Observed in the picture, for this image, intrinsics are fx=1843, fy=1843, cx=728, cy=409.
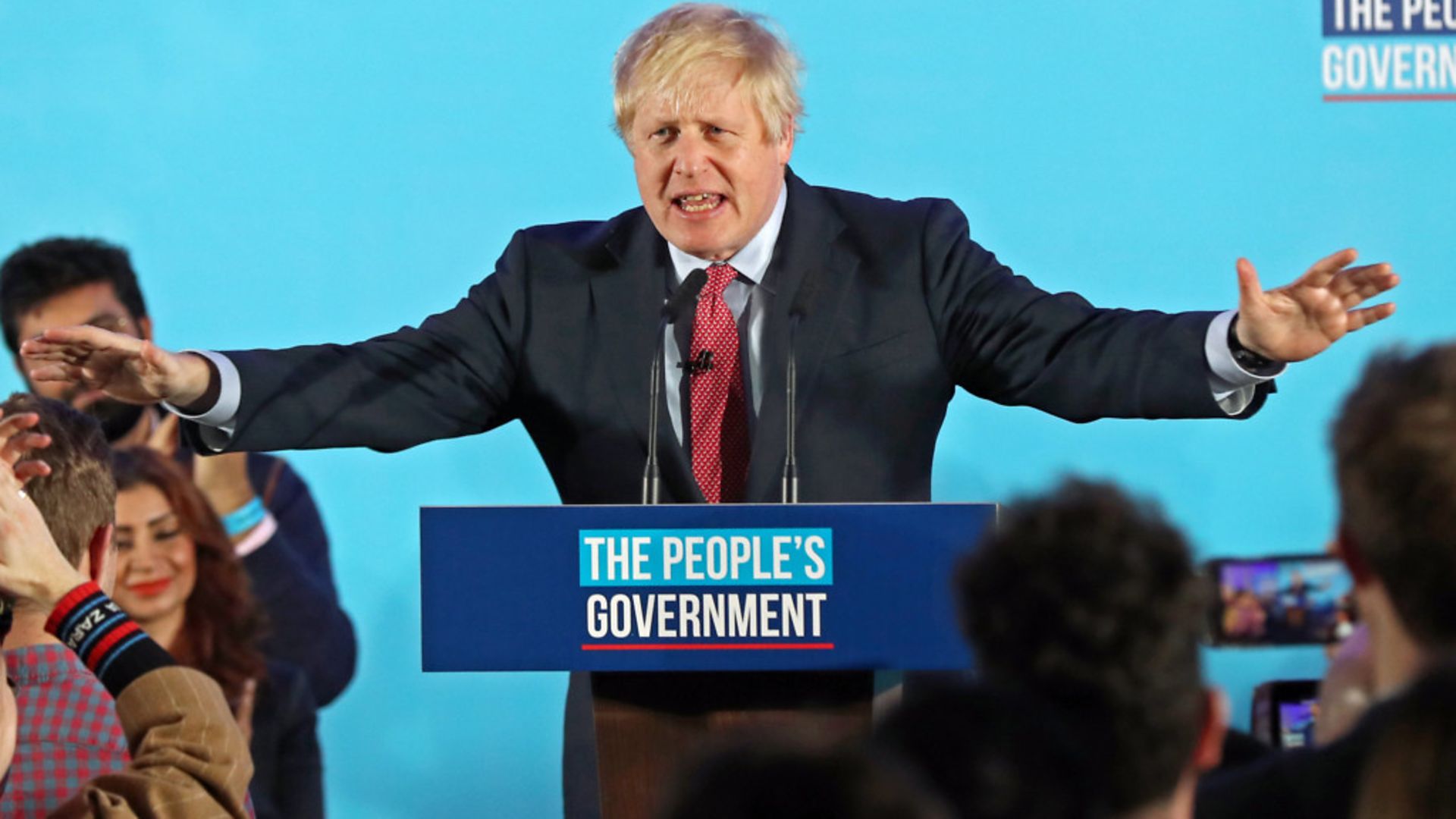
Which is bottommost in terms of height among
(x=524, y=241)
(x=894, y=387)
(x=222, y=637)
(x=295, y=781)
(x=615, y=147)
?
(x=295, y=781)

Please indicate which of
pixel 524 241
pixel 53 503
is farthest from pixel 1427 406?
pixel 524 241

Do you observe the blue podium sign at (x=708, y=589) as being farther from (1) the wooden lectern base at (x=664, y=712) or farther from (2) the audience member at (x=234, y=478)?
(2) the audience member at (x=234, y=478)

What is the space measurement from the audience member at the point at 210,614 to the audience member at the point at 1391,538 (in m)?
3.27

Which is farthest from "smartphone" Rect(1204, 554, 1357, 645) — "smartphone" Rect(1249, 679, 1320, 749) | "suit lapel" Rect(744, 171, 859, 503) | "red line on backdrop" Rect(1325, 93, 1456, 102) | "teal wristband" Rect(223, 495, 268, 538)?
"teal wristband" Rect(223, 495, 268, 538)

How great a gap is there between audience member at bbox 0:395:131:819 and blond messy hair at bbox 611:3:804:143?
1.05m

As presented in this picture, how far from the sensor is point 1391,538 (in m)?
1.27

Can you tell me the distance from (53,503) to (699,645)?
758mm

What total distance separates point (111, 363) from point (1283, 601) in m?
2.54

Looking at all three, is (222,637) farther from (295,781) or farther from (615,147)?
(615,147)

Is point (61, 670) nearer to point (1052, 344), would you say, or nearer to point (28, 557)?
point (28, 557)

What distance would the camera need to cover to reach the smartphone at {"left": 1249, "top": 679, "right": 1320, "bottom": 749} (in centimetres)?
312

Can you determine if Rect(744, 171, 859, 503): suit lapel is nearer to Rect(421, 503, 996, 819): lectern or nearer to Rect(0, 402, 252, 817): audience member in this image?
Rect(421, 503, 996, 819): lectern

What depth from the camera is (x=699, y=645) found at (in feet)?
7.29

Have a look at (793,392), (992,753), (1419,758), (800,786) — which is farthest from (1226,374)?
(800,786)
